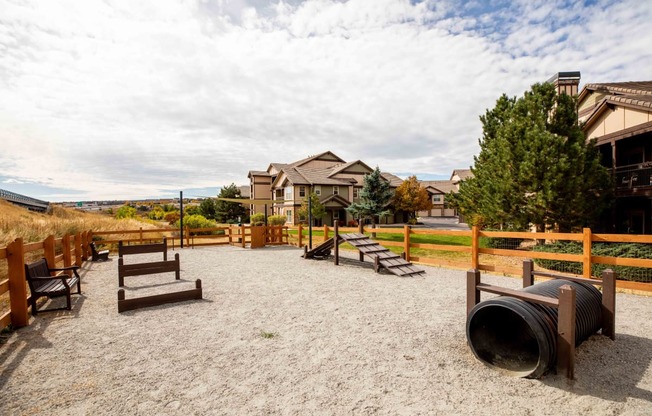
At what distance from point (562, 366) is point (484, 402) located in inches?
50.2

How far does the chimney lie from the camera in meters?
16.5

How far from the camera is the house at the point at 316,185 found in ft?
127

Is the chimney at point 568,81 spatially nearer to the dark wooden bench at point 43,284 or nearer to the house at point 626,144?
the house at point 626,144

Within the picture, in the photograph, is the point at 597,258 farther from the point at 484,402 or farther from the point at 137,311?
the point at 137,311

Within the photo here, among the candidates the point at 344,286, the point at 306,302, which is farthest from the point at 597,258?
the point at 306,302

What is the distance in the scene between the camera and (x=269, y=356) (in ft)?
14.9

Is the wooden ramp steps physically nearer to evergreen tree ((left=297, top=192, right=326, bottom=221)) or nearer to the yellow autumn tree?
evergreen tree ((left=297, top=192, right=326, bottom=221))

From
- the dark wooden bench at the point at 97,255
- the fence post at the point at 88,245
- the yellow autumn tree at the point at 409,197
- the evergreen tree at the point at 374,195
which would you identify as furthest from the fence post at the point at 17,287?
the yellow autumn tree at the point at 409,197

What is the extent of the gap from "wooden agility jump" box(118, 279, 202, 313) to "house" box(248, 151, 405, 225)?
2694cm

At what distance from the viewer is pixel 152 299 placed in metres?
6.96

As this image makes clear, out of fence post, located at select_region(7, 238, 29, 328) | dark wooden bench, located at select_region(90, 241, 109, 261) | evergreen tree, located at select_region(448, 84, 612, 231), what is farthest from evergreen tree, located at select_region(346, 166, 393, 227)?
fence post, located at select_region(7, 238, 29, 328)

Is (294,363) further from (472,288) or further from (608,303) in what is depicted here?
(608,303)

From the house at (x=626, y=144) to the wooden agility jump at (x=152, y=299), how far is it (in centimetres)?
1575

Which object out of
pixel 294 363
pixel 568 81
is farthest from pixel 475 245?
pixel 568 81
